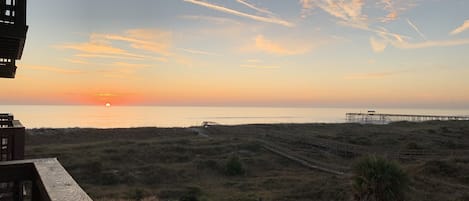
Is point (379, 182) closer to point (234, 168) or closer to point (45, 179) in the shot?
point (234, 168)

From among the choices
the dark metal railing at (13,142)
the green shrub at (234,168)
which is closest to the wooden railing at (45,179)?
the dark metal railing at (13,142)

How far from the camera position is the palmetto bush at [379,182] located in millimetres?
18531

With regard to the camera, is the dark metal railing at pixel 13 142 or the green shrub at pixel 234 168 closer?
the dark metal railing at pixel 13 142

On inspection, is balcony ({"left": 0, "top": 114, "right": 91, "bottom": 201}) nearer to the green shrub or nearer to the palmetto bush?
the palmetto bush

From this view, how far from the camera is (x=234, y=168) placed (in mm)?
→ 30797

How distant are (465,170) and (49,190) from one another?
1077 inches

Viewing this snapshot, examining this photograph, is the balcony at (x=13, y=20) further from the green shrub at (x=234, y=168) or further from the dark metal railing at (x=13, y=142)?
the green shrub at (x=234, y=168)

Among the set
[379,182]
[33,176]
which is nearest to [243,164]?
[379,182]

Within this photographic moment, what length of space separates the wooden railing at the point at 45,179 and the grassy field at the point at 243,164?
59.8 ft

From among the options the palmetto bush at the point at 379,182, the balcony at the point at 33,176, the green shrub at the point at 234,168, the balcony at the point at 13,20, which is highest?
the balcony at the point at 13,20

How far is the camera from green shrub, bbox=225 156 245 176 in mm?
30697

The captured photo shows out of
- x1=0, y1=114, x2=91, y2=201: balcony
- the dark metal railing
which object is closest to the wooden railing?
x1=0, y1=114, x2=91, y2=201: balcony

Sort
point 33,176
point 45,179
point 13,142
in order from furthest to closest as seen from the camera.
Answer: point 13,142, point 33,176, point 45,179

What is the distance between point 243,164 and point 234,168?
74.1 inches
